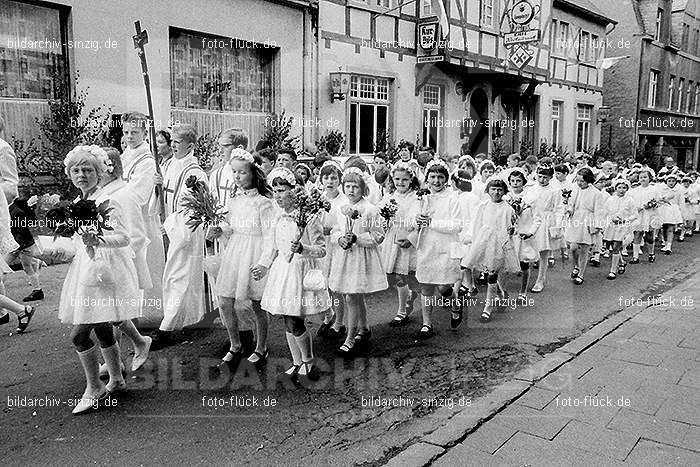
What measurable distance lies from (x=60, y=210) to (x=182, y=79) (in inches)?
350

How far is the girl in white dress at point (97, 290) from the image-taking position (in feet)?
14.6

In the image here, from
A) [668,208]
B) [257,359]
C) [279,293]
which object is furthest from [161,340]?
[668,208]

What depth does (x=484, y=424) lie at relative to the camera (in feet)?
14.4

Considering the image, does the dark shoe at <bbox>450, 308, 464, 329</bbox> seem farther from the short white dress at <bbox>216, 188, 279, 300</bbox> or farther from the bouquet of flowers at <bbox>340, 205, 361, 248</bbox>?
the short white dress at <bbox>216, 188, 279, 300</bbox>

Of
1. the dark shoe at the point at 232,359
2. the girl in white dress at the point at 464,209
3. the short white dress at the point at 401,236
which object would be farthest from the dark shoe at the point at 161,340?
the girl in white dress at the point at 464,209

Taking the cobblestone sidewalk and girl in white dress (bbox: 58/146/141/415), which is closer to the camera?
the cobblestone sidewalk

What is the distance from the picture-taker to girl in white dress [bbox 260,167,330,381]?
5004 mm

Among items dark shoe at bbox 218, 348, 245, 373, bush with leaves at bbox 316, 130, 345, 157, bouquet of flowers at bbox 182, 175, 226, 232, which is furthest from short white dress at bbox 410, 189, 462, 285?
bush with leaves at bbox 316, 130, 345, 157

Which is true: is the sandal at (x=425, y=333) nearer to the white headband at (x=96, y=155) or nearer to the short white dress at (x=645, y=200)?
the white headband at (x=96, y=155)

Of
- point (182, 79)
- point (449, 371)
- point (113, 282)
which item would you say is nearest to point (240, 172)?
point (113, 282)

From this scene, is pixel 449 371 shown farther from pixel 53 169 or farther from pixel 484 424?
pixel 53 169

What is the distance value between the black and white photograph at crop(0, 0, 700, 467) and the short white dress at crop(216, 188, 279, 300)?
0.7 inches

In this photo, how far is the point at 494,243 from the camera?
733 centimetres

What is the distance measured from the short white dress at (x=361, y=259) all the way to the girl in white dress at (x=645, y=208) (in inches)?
315
